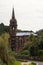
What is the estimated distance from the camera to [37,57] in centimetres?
5606

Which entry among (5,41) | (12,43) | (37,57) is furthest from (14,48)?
(5,41)

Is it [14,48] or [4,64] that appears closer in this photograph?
[4,64]

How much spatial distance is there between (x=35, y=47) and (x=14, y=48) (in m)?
25.5

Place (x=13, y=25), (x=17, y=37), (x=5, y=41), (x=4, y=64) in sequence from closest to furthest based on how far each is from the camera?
(x=4, y=64), (x=5, y=41), (x=13, y=25), (x=17, y=37)

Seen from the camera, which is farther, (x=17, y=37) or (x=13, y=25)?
(x=17, y=37)

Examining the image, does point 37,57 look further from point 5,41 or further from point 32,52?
point 5,41

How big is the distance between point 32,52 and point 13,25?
83.3 ft

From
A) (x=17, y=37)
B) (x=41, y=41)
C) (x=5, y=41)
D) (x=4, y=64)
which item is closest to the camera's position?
(x=4, y=64)

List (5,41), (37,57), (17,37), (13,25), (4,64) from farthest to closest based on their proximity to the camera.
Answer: (17,37) < (13,25) < (37,57) < (5,41) < (4,64)

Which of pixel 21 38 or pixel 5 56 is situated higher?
pixel 5 56

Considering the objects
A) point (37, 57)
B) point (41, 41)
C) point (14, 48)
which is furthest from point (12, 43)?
point (37, 57)

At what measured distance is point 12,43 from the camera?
86000 millimetres

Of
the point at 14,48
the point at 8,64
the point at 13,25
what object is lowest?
the point at 14,48

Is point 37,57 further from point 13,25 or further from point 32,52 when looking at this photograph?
point 13,25
